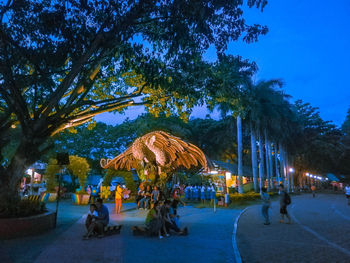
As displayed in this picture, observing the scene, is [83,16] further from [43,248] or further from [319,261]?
[319,261]

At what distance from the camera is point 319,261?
17.8ft

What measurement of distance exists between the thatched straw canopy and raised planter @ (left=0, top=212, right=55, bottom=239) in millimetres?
5429

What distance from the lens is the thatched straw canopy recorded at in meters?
12.5

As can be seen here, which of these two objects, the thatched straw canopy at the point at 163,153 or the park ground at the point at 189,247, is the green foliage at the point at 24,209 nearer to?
the park ground at the point at 189,247

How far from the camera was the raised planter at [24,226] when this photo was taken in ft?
24.1

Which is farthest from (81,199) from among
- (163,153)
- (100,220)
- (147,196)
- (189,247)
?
(189,247)

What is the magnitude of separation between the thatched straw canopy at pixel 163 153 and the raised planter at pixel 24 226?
Answer: 543 centimetres

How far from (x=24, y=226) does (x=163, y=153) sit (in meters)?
6.62

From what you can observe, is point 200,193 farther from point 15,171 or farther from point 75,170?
point 15,171

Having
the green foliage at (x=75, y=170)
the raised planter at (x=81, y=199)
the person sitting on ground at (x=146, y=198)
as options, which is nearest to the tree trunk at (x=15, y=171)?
the person sitting on ground at (x=146, y=198)

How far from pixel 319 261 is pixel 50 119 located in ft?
29.2

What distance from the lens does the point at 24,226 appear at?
7.71 m

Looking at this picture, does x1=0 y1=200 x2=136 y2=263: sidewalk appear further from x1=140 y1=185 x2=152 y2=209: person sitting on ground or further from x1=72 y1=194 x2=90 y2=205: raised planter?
x1=72 y1=194 x2=90 y2=205: raised planter

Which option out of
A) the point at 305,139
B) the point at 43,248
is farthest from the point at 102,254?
the point at 305,139
